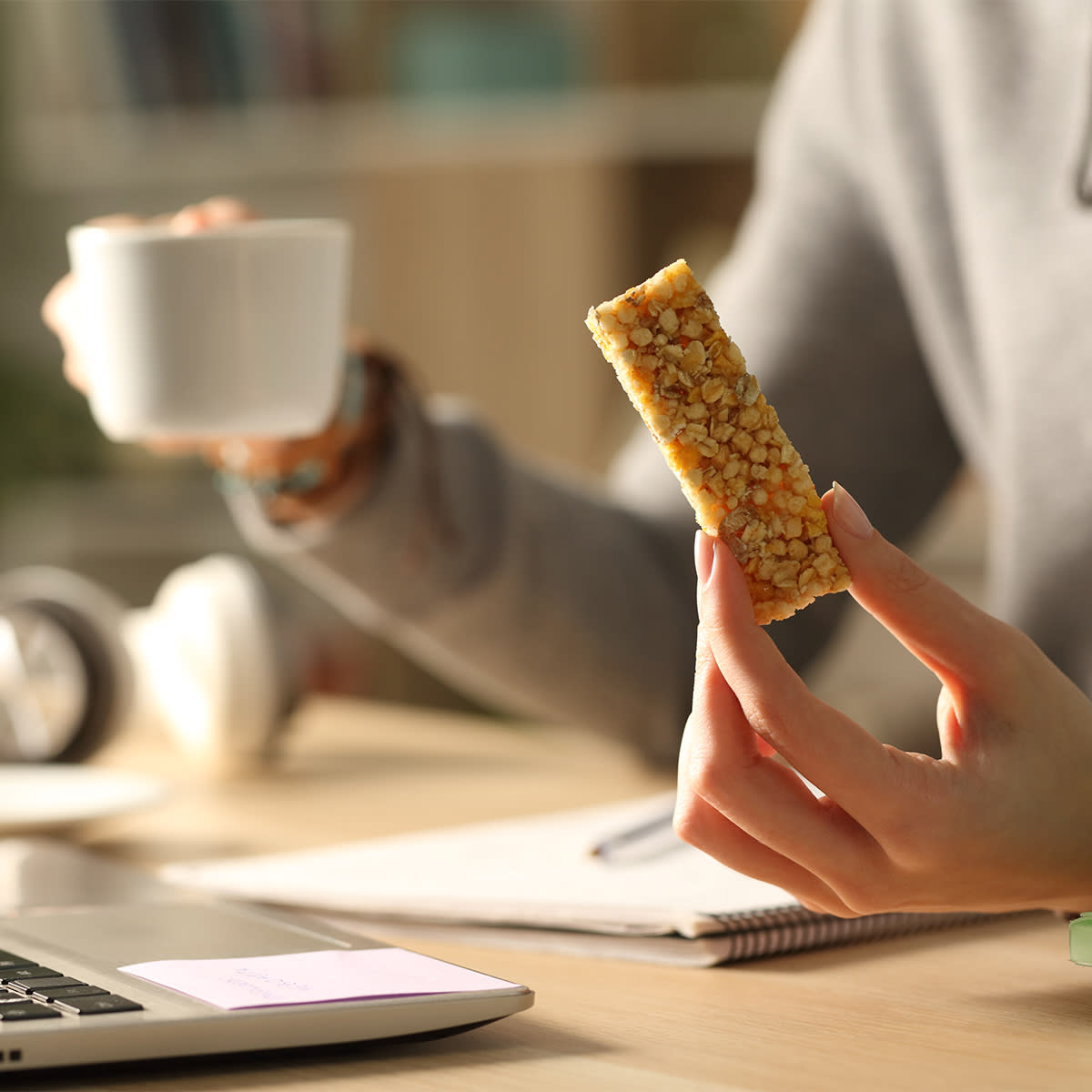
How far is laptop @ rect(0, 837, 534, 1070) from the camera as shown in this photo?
0.45m

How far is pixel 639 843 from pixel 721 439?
294mm

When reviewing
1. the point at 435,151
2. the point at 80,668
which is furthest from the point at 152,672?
the point at 435,151

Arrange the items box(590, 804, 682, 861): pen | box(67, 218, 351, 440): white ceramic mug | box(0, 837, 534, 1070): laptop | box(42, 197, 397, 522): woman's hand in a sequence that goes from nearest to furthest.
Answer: box(0, 837, 534, 1070): laptop → box(590, 804, 682, 861): pen → box(67, 218, 351, 440): white ceramic mug → box(42, 197, 397, 522): woman's hand

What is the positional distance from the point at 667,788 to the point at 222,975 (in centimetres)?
57

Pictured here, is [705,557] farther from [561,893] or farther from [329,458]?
[329,458]

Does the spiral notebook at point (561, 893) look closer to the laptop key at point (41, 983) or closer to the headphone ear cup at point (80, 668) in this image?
the laptop key at point (41, 983)

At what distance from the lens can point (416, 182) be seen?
2738 mm

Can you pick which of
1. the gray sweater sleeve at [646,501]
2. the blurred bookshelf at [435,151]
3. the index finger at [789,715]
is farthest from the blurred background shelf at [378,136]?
the index finger at [789,715]

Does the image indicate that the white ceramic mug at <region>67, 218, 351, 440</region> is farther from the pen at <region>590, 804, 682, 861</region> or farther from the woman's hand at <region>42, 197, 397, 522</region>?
the pen at <region>590, 804, 682, 861</region>

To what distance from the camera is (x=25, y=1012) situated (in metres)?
0.46

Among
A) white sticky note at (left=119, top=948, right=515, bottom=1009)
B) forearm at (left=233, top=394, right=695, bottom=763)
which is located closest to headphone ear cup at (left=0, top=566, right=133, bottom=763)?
forearm at (left=233, top=394, right=695, bottom=763)

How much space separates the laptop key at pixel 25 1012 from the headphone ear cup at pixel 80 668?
0.62 m

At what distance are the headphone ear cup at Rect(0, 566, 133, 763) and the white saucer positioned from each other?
5 centimetres

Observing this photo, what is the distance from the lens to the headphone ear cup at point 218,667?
1.07 m
